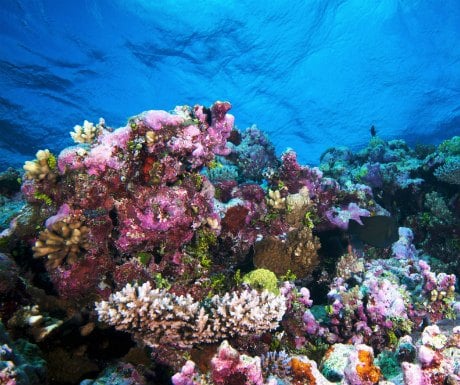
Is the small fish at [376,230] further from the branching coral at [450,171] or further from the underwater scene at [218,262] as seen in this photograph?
the branching coral at [450,171]

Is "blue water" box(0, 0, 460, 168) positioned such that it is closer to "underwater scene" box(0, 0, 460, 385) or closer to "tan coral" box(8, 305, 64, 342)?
"underwater scene" box(0, 0, 460, 385)

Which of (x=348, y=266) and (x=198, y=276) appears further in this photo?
(x=348, y=266)

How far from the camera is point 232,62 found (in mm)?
25219

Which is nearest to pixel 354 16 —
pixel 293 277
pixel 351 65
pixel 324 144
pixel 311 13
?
pixel 311 13

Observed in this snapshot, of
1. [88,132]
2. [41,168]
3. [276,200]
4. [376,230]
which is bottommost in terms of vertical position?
[376,230]

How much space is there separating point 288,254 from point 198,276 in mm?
1852

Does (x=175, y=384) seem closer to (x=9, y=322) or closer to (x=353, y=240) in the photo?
(x=9, y=322)

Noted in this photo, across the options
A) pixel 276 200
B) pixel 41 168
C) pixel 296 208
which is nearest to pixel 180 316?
pixel 41 168

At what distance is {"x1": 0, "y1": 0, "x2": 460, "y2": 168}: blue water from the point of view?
1948 cm

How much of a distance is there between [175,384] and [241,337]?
1245 millimetres

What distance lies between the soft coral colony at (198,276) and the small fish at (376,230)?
458 mm

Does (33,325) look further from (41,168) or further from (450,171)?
(450,171)

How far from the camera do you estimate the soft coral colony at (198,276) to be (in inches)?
137

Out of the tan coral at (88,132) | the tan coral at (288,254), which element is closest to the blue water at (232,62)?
the tan coral at (88,132)
